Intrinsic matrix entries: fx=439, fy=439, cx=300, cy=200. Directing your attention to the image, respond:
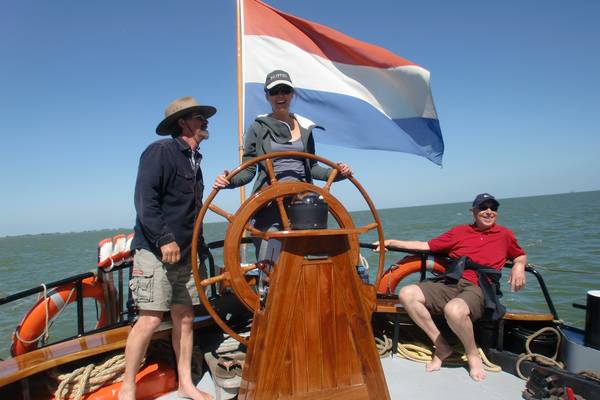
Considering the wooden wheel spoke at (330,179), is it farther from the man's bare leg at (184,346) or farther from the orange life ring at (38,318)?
the orange life ring at (38,318)

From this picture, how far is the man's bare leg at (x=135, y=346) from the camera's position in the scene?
215cm

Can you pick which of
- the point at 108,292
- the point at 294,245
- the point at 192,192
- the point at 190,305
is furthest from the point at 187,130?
the point at 108,292

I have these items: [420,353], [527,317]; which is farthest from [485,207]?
[420,353]

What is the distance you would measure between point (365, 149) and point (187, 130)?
245 cm

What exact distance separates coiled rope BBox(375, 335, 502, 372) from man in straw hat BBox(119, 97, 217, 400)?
125 centimetres

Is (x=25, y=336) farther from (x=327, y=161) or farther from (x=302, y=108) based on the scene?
(x=302, y=108)

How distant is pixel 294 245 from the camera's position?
164cm

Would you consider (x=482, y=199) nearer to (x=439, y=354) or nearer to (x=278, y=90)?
(x=439, y=354)

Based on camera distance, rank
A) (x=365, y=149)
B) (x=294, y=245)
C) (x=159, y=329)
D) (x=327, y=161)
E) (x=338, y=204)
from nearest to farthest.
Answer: (x=294, y=245) < (x=338, y=204) < (x=327, y=161) < (x=159, y=329) < (x=365, y=149)

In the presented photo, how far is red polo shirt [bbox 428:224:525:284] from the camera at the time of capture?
2.89 metres

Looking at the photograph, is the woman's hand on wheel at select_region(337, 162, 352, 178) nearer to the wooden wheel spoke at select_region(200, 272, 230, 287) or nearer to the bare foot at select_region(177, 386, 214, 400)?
the wooden wheel spoke at select_region(200, 272, 230, 287)

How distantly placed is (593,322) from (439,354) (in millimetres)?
859

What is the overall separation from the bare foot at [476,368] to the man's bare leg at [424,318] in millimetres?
138

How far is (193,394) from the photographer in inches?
92.3
